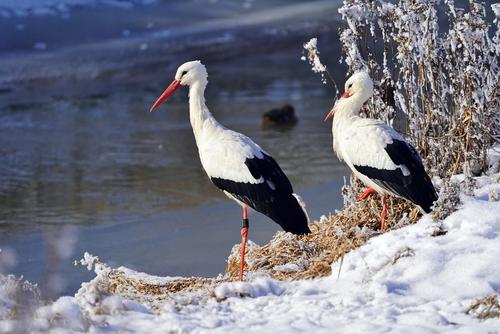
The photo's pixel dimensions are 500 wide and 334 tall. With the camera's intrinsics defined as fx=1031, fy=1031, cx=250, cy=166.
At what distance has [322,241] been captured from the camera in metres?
6.43

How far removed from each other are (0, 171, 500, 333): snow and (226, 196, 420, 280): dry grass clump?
1.12 ft

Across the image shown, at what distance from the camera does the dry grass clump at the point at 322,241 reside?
5969 millimetres

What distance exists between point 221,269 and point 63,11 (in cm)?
1513

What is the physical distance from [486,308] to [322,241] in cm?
186

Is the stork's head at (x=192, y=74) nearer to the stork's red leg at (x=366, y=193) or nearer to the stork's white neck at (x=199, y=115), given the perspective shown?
the stork's white neck at (x=199, y=115)

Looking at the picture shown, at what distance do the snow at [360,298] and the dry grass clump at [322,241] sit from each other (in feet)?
1.12

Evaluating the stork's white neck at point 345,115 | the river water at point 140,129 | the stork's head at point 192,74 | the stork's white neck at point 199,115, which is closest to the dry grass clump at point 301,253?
the stork's white neck at point 345,115

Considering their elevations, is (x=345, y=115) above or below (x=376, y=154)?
above

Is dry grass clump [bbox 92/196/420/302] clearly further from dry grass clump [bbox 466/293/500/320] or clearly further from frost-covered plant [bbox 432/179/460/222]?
dry grass clump [bbox 466/293/500/320]

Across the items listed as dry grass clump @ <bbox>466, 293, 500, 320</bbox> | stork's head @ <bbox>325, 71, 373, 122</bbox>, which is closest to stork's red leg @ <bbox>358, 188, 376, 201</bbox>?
stork's head @ <bbox>325, 71, 373, 122</bbox>

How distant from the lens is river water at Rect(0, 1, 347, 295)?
323 inches

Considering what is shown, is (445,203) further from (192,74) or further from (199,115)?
(192,74)

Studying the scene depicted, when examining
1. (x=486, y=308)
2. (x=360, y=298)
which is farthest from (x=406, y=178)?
(x=486, y=308)

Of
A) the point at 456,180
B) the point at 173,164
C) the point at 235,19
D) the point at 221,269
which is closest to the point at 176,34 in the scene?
the point at 235,19
